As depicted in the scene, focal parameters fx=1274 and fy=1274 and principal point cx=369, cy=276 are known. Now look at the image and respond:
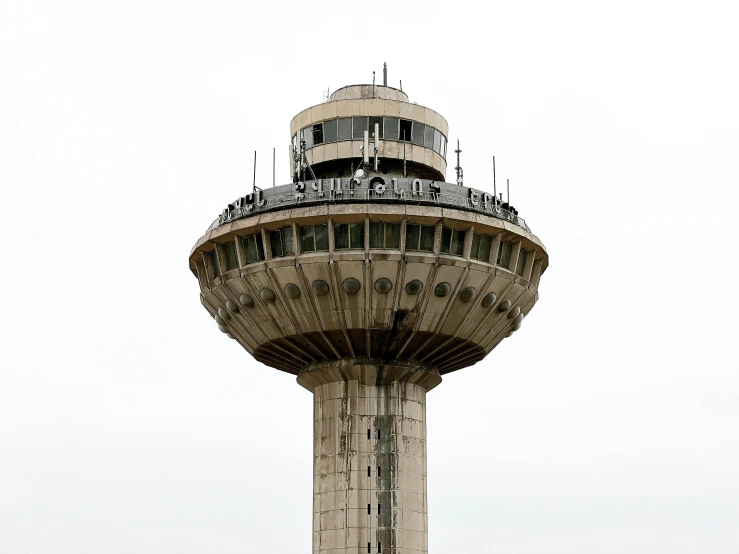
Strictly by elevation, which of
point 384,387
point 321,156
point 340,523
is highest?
point 321,156

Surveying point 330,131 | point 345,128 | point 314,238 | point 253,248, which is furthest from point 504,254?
point 330,131

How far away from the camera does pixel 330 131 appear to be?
197 ft

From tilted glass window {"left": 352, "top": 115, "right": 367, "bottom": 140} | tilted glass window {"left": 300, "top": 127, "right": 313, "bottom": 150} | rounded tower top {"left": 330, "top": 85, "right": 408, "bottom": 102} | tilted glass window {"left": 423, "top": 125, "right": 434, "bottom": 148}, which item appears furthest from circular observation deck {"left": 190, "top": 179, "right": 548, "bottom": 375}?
rounded tower top {"left": 330, "top": 85, "right": 408, "bottom": 102}

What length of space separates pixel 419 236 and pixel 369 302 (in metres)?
3.44

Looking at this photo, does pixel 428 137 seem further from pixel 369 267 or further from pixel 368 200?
pixel 369 267

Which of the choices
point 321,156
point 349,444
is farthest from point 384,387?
point 321,156

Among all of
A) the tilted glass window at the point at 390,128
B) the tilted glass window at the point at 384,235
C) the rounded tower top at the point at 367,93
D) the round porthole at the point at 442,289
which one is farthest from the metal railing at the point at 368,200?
the rounded tower top at the point at 367,93

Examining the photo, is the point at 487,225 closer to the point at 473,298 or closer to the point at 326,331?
the point at 473,298

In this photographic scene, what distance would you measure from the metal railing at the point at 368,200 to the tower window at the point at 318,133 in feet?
22.3

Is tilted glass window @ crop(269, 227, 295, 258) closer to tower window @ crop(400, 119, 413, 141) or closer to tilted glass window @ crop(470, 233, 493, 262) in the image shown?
tilted glass window @ crop(470, 233, 493, 262)

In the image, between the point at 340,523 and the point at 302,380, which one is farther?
the point at 302,380

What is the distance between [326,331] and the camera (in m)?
53.8

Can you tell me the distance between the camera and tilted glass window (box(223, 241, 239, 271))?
2160 inches

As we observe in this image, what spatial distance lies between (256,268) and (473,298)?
365 inches
